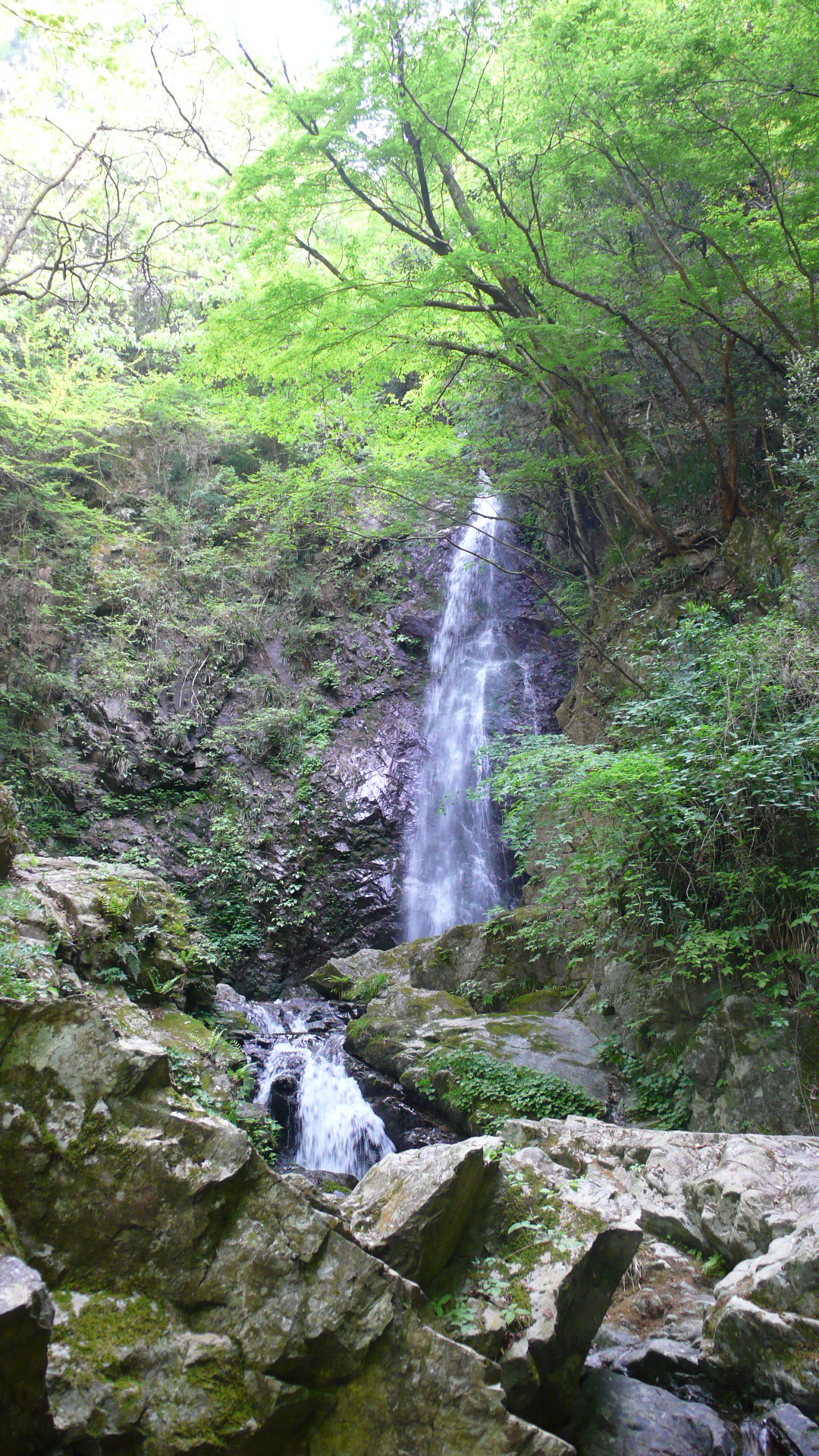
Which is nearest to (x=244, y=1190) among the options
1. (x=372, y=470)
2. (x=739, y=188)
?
(x=372, y=470)

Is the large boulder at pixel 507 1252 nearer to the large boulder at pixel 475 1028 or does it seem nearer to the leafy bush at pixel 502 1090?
the leafy bush at pixel 502 1090

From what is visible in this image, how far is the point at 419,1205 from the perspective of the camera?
10.3ft

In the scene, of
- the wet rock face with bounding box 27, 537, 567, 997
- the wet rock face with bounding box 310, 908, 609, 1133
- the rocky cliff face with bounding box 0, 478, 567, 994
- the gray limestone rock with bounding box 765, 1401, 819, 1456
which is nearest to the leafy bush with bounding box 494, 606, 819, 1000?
the wet rock face with bounding box 310, 908, 609, 1133

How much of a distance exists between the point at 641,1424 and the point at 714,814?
3.89m

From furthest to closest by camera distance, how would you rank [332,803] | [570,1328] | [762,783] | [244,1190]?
[332,803] < [762,783] < [570,1328] < [244,1190]

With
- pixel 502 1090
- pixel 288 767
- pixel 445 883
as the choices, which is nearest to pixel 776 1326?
pixel 502 1090

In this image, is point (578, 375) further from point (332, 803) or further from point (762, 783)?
point (332, 803)

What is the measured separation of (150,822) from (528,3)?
12.8 meters

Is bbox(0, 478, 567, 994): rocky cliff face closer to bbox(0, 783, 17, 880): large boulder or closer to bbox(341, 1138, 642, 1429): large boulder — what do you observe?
bbox(0, 783, 17, 880): large boulder

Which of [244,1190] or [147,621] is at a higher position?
[147,621]

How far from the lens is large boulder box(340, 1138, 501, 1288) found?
120 inches

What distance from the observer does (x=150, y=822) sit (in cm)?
1270

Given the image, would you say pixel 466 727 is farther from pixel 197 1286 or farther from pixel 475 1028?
pixel 197 1286

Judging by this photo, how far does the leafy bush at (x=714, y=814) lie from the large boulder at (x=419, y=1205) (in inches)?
108
